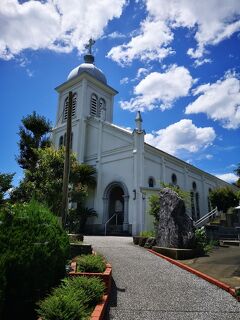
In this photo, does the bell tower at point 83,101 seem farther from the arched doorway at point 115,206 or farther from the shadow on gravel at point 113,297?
the shadow on gravel at point 113,297

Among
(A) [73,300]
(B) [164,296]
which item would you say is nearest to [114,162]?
(B) [164,296]

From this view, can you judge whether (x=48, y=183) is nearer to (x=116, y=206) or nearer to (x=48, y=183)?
(x=48, y=183)

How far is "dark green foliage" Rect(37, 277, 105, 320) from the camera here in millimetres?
4043

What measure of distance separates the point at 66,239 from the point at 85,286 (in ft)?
4.39

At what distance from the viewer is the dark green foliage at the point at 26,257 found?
423 centimetres

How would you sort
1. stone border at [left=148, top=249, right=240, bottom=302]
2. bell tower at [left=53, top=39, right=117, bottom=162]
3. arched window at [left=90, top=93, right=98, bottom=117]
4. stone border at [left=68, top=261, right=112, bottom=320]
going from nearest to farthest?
1. stone border at [left=68, top=261, right=112, bottom=320]
2. stone border at [left=148, top=249, right=240, bottom=302]
3. bell tower at [left=53, top=39, right=117, bottom=162]
4. arched window at [left=90, top=93, right=98, bottom=117]

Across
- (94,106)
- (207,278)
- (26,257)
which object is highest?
(94,106)

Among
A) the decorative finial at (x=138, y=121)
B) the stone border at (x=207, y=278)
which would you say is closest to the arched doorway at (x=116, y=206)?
the decorative finial at (x=138, y=121)

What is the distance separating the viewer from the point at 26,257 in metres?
4.44

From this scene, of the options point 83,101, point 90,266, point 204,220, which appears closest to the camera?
point 90,266

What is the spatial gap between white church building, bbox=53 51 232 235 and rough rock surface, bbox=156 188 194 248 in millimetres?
10199

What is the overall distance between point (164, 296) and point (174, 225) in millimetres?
5604

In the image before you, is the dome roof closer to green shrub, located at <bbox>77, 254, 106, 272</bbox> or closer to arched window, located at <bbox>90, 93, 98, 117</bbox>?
arched window, located at <bbox>90, 93, 98, 117</bbox>

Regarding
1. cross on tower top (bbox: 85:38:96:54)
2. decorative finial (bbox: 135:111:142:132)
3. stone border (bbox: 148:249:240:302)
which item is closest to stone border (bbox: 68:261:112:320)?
stone border (bbox: 148:249:240:302)
